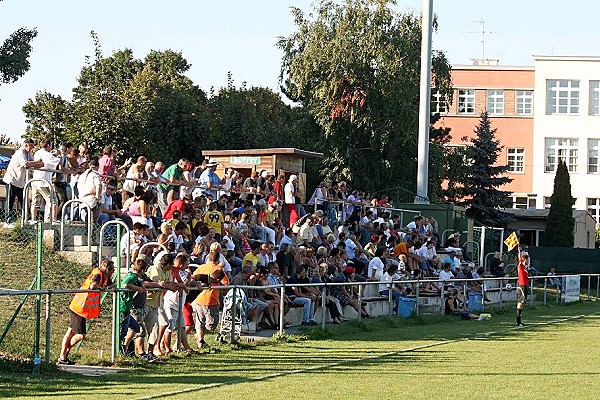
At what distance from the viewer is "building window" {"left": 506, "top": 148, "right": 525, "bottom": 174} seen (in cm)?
8406

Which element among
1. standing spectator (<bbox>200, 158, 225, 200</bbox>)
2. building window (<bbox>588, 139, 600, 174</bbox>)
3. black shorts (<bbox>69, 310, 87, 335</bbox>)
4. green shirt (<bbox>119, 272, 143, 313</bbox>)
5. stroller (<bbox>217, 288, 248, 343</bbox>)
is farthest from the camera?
building window (<bbox>588, 139, 600, 174</bbox>)

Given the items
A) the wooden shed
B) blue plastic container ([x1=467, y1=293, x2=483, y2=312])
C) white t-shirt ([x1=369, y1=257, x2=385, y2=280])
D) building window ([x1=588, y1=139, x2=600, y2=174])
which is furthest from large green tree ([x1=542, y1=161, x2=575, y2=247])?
white t-shirt ([x1=369, y1=257, x2=385, y2=280])

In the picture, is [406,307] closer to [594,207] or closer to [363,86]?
[363,86]

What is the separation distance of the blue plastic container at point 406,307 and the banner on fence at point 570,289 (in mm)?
13822

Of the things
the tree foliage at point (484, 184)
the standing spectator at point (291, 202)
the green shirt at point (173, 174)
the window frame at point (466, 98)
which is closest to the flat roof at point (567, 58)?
the window frame at point (466, 98)

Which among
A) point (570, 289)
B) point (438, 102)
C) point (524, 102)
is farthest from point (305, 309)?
point (524, 102)

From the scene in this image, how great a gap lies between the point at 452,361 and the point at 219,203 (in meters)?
8.97

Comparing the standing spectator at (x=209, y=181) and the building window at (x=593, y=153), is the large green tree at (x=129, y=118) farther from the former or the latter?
the building window at (x=593, y=153)

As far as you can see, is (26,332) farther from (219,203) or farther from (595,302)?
(595,302)

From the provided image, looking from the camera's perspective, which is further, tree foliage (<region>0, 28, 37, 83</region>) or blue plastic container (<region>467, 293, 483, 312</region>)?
tree foliage (<region>0, 28, 37, 83</region>)

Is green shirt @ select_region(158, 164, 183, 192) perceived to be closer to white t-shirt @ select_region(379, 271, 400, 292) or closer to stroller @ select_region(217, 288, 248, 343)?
white t-shirt @ select_region(379, 271, 400, 292)

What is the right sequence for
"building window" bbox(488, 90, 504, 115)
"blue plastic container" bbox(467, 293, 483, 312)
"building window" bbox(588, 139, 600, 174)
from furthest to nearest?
"building window" bbox(488, 90, 504, 115), "building window" bbox(588, 139, 600, 174), "blue plastic container" bbox(467, 293, 483, 312)

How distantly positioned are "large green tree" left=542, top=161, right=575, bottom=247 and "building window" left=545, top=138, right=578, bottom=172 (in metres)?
15.3

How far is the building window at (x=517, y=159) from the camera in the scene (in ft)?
276
